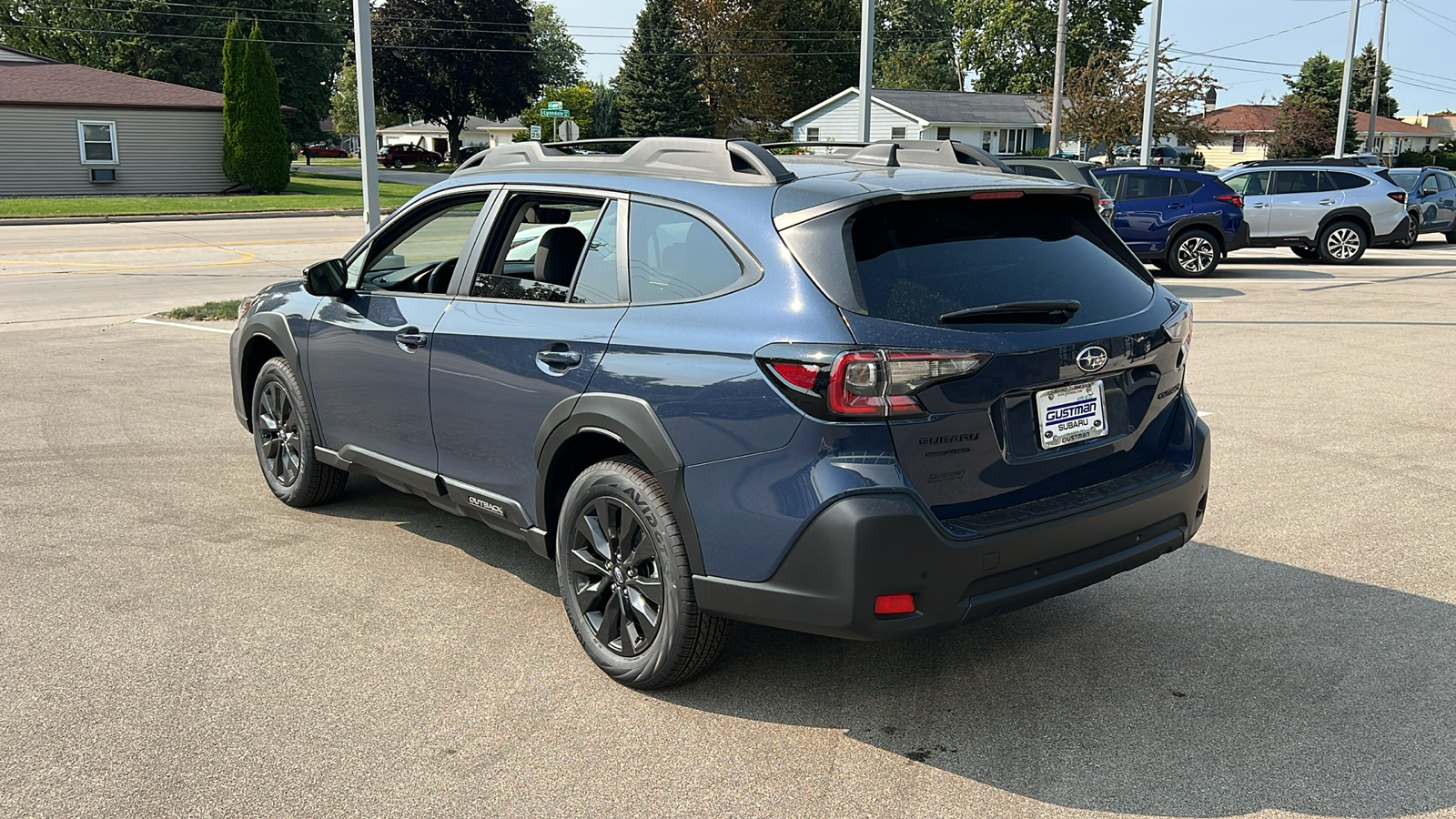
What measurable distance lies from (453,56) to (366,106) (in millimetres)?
55532

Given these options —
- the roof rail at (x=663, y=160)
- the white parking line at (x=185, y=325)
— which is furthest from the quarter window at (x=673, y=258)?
the white parking line at (x=185, y=325)

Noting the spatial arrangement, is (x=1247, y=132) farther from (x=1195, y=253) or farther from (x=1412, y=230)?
(x=1195, y=253)

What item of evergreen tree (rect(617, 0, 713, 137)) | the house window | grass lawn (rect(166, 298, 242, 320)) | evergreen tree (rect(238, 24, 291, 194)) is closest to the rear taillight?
grass lawn (rect(166, 298, 242, 320))

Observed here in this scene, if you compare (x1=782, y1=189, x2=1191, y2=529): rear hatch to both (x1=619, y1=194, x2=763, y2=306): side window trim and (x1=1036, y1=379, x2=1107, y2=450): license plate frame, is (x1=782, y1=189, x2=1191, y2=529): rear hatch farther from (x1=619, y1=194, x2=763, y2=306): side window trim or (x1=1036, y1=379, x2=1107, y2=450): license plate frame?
(x1=619, y1=194, x2=763, y2=306): side window trim

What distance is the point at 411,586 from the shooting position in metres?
5.14

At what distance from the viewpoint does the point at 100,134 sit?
130ft

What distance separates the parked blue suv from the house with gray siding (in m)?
32.5

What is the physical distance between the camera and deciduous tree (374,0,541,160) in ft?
220

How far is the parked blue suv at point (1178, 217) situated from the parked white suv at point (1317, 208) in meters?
3.27

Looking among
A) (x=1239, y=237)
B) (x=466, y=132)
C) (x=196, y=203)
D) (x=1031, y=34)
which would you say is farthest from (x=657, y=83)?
(x=466, y=132)

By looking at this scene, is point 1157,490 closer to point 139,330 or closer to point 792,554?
point 792,554

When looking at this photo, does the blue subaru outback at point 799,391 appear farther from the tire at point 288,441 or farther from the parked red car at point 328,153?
the parked red car at point 328,153

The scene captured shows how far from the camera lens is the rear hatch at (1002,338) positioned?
3527 mm

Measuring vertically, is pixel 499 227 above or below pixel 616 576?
above
